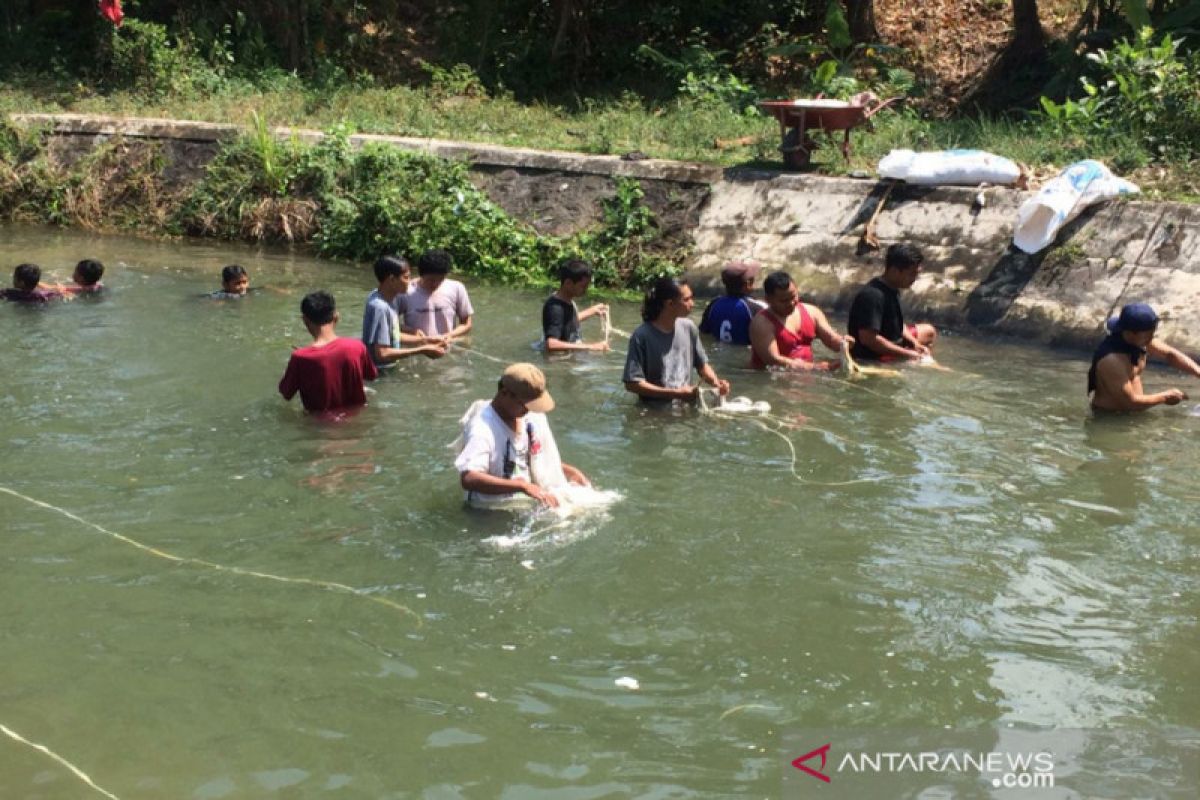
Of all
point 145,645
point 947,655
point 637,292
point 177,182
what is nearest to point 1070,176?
point 637,292

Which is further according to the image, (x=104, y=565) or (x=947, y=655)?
(x=104, y=565)

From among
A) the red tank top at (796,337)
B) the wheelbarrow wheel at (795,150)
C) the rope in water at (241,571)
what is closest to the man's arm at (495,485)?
the rope in water at (241,571)

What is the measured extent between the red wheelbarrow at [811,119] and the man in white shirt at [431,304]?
17.8 ft

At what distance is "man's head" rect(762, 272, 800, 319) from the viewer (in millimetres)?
10469

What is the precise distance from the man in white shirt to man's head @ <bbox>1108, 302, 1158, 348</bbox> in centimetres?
531

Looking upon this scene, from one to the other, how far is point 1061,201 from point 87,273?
9.93 metres

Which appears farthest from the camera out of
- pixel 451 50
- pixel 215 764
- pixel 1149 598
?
pixel 451 50

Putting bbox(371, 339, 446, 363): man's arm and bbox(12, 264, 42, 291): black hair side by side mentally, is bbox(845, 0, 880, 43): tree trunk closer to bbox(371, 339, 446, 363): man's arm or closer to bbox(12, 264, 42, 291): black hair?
bbox(371, 339, 446, 363): man's arm

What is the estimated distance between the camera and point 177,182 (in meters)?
18.9

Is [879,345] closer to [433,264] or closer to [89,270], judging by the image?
[433,264]

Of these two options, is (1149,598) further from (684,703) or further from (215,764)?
(215,764)

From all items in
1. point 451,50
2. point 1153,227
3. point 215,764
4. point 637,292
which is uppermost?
point 451,50

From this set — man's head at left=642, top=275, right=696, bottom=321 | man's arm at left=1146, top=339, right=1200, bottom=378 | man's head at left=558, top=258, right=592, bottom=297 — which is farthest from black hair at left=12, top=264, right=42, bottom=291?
man's arm at left=1146, top=339, right=1200, bottom=378

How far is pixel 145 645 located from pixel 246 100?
55.4 feet
